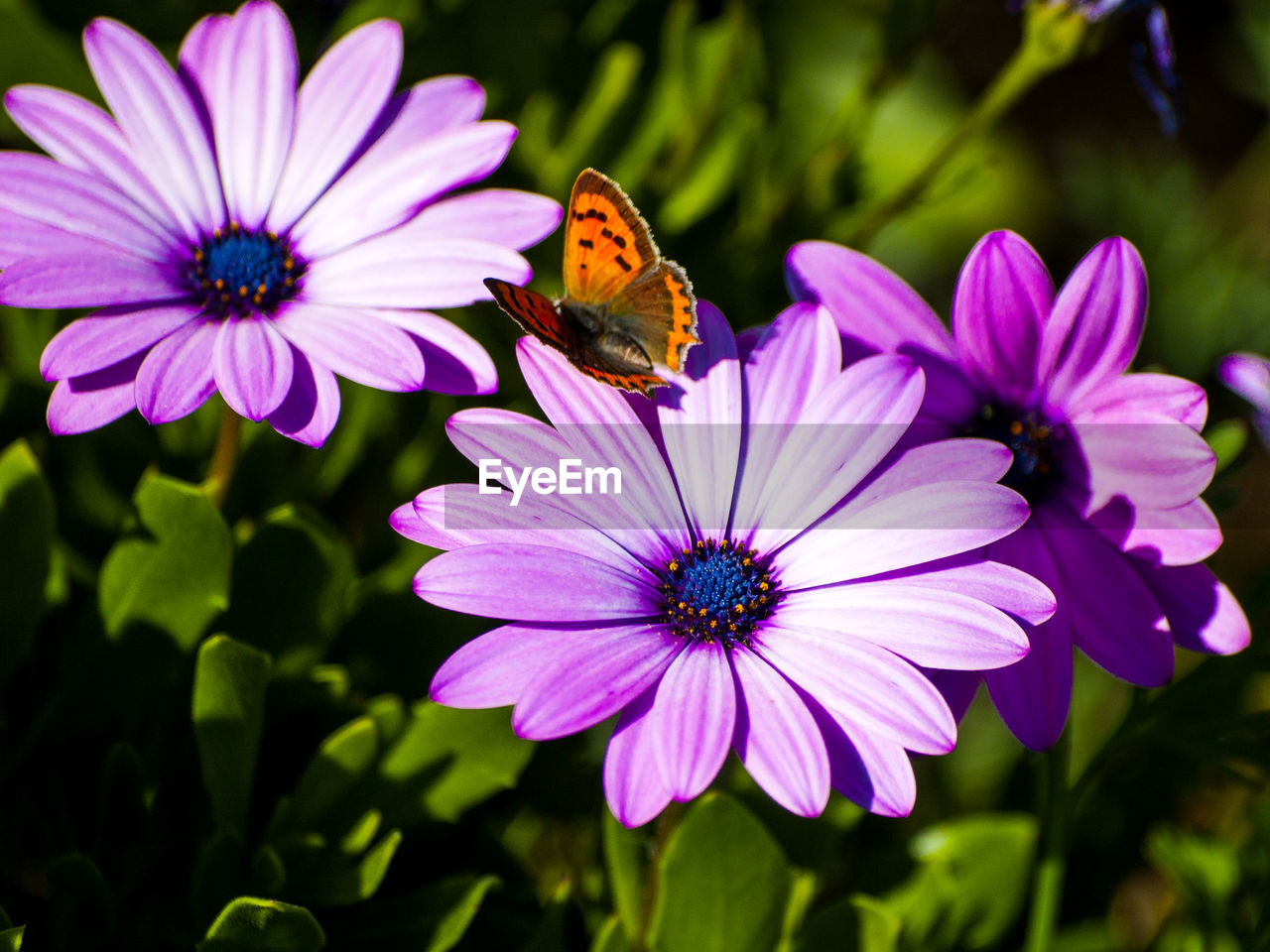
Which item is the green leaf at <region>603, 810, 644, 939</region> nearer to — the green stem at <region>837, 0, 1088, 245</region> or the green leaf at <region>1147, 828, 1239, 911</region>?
the green leaf at <region>1147, 828, 1239, 911</region>

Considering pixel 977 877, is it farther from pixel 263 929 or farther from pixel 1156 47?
pixel 1156 47

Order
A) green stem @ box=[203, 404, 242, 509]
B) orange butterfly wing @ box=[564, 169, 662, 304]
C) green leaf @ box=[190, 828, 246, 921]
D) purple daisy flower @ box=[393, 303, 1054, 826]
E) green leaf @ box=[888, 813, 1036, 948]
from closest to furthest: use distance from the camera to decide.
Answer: purple daisy flower @ box=[393, 303, 1054, 826]
orange butterfly wing @ box=[564, 169, 662, 304]
green leaf @ box=[190, 828, 246, 921]
green stem @ box=[203, 404, 242, 509]
green leaf @ box=[888, 813, 1036, 948]

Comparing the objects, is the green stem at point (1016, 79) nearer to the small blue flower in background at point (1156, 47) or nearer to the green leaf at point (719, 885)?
the small blue flower in background at point (1156, 47)

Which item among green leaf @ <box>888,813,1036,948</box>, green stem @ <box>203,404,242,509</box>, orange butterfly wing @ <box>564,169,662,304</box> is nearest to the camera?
orange butterfly wing @ <box>564,169,662,304</box>

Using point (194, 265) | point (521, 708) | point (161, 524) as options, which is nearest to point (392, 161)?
point (194, 265)

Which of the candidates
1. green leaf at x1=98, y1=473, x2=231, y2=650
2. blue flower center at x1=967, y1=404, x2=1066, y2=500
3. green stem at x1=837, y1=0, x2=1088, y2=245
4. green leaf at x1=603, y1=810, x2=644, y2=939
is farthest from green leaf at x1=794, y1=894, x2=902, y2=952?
green stem at x1=837, y1=0, x2=1088, y2=245

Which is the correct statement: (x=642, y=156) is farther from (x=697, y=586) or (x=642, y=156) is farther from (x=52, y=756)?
(x=52, y=756)

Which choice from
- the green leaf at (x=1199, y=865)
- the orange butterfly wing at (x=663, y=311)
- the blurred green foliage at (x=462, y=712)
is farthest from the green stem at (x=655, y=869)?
the green leaf at (x=1199, y=865)
